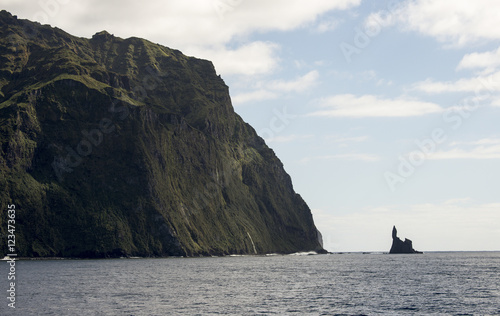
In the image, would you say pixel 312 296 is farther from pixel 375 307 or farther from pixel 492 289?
pixel 492 289

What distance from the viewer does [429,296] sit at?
3844 inches

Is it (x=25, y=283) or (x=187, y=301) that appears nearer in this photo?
(x=187, y=301)

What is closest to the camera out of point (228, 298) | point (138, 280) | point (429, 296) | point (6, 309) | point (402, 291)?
point (6, 309)

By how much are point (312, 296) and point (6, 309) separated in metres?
50.0

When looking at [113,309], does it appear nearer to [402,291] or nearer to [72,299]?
[72,299]

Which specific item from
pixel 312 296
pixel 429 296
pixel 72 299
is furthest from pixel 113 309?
pixel 429 296

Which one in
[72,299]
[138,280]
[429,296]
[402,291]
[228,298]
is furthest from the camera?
[138,280]

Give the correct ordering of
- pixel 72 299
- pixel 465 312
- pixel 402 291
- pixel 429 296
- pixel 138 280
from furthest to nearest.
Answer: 1. pixel 138 280
2. pixel 402 291
3. pixel 429 296
4. pixel 72 299
5. pixel 465 312

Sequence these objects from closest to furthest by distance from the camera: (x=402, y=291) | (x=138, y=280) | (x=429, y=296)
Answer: (x=429, y=296), (x=402, y=291), (x=138, y=280)

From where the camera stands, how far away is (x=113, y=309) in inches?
2933

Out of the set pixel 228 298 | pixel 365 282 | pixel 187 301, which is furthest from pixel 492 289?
pixel 187 301

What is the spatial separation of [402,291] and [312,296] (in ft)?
71.8

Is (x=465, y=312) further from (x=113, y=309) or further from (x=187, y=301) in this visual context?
(x=113, y=309)

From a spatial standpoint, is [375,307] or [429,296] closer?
[375,307]
